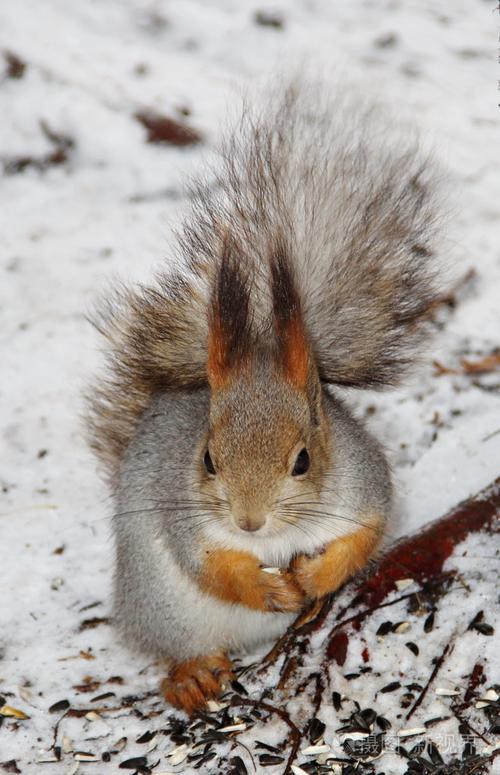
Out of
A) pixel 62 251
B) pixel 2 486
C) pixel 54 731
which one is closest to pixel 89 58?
pixel 62 251

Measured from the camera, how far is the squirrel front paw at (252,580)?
229 cm

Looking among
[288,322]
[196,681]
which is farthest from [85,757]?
[288,322]

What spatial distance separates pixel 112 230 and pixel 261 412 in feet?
6.50

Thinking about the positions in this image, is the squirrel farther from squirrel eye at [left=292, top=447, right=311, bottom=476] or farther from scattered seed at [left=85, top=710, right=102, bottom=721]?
scattered seed at [left=85, top=710, right=102, bottom=721]

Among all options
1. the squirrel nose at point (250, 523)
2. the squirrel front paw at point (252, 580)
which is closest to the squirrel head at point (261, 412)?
the squirrel nose at point (250, 523)

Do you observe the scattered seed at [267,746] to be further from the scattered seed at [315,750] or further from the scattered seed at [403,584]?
the scattered seed at [403,584]

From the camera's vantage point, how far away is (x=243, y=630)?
247cm

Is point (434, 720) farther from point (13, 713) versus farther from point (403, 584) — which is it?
point (13, 713)

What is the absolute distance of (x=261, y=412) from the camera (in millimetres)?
2133

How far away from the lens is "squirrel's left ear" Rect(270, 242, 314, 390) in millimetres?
2127

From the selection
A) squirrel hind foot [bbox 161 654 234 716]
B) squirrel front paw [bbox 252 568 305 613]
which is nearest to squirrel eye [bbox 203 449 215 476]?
squirrel front paw [bbox 252 568 305 613]

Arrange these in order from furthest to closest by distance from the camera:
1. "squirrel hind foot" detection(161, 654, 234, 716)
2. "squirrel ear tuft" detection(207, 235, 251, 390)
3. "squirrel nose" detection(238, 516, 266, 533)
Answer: "squirrel hind foot" detection(161, 654, 234, 716)
"squirrel ear tuft" detection(207, 235, 251, 390)
"squirrel nose" detection(238, 516, 266, 533)

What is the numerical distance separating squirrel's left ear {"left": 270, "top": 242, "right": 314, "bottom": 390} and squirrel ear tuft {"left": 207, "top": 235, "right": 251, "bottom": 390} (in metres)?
0.07

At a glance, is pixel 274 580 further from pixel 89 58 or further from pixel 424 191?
pixel 89 58
